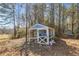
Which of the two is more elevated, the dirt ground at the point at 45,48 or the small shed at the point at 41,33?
the small shed at the point at 41,33

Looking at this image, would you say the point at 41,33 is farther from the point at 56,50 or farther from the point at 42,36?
the point at 56,50

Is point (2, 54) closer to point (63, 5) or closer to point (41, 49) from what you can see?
point (41, 49)

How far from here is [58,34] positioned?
4.37ft

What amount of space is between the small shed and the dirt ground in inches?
2.3

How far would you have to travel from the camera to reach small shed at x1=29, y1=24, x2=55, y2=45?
1.33 m

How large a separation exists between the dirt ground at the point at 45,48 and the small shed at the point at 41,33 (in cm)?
6

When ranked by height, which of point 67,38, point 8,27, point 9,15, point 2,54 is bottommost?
point 2,54

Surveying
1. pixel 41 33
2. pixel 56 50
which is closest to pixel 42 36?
pixel 41 33

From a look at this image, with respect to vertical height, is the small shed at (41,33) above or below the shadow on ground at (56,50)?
above

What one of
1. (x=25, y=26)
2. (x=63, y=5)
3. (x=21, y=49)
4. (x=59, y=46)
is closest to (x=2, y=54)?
(x=21, y=49)

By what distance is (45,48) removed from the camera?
134 centimetres

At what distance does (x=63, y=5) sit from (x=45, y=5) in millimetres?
166

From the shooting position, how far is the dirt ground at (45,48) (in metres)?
1.33

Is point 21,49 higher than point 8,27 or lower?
lower
